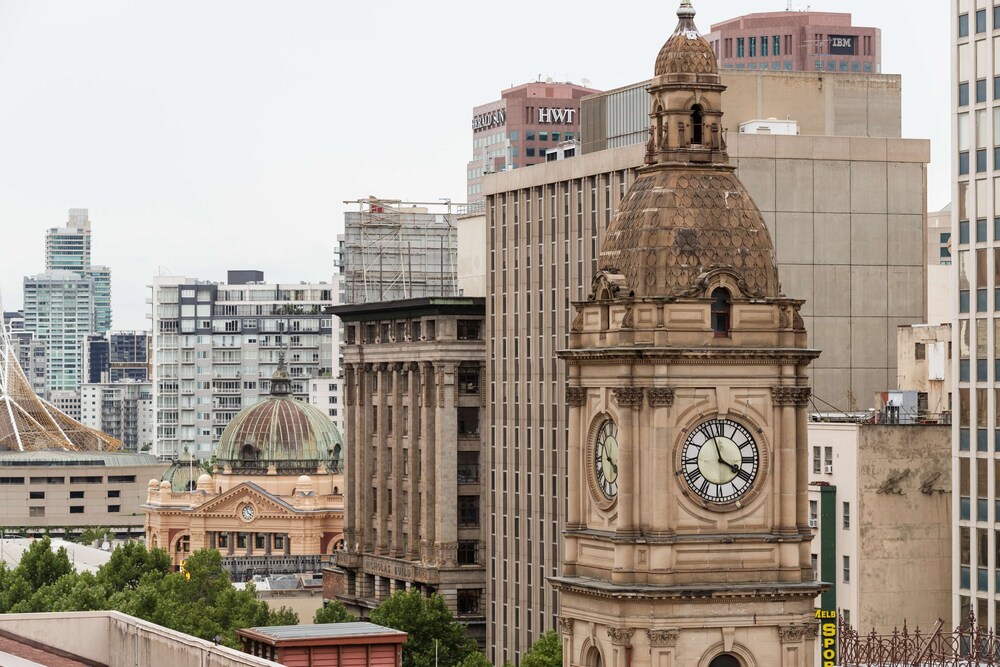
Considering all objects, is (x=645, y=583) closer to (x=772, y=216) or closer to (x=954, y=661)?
(x=954, y=661)

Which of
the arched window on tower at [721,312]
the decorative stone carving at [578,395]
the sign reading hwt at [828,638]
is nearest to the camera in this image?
the arched window on tower at [721,312]

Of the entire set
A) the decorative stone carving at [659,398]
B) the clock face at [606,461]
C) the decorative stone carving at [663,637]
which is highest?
the decorative stone carving at [659,398]

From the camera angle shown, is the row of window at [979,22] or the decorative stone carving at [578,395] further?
the row of window at [979,22]

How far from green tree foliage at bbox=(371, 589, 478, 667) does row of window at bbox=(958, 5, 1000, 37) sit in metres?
65.3

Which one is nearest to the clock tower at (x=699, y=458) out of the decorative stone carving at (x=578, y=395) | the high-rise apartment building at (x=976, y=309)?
the decorative stone carving at (x=578, y=395)

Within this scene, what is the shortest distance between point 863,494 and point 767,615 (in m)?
77.5

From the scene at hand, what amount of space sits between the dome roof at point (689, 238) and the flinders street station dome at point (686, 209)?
1.0 inches

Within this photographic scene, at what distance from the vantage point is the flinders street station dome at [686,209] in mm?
73062

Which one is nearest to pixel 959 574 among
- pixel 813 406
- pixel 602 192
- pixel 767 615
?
pixel 813 406

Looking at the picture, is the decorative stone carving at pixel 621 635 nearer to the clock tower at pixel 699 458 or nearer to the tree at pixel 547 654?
the clock tower at pixel 699 458

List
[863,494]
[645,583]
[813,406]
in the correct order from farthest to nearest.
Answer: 1. [813,406]
2. [863,494]
3. [645,583]

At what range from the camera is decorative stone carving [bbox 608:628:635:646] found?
71875 millimetres

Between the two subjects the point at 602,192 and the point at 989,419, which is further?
the point at 602,192

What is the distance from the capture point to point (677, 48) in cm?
7525
